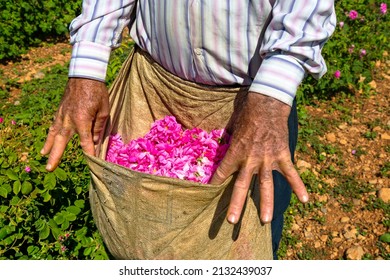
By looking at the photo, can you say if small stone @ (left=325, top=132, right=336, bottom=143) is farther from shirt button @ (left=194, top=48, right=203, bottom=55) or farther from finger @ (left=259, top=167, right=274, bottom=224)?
finger @ (left=259, top=167, right=274, bottom=224)

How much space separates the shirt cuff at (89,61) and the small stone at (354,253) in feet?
6.31

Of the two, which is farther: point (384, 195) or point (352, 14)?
point (352, 14)

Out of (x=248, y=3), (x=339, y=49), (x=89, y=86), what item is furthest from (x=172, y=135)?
(x=339, y=49)

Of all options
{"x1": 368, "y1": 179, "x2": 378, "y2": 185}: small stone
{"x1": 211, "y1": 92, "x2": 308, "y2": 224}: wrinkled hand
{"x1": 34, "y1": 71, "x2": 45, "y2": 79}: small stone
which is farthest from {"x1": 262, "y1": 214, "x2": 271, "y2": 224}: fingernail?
{"x1": 34, "y1": 71, "x2": 45, "y2": 79}: small stone

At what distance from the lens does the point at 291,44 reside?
1.49 metres

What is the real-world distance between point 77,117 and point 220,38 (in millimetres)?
604

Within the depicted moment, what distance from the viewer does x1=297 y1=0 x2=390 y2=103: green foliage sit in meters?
4.40

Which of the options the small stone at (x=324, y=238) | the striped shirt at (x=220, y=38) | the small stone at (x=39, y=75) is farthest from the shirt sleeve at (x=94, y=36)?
the small stone at (x=39, y=75)

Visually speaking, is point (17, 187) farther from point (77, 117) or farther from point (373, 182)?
point (373, 182)

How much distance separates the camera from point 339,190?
3492mm

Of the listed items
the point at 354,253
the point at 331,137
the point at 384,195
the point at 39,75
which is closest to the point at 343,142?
the point at 331,137

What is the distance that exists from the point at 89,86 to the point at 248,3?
685 millimetres

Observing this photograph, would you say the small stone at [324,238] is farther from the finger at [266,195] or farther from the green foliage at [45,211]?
the finger at [266,195]

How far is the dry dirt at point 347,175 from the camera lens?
10.2 feet
